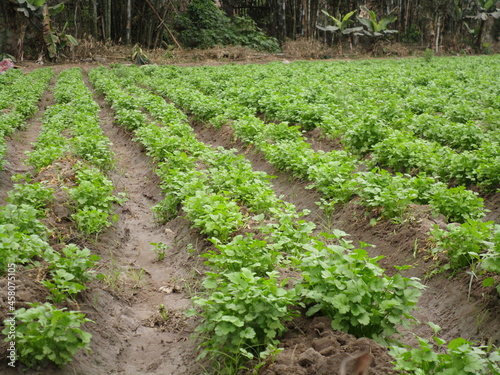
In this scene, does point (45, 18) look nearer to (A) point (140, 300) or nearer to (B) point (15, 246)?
(A) point (140, 300)

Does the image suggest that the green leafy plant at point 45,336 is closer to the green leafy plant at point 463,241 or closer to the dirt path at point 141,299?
the dirt path at point 141,299

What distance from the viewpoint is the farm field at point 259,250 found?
3.88 m

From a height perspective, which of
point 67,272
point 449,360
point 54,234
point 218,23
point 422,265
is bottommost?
point 422,265

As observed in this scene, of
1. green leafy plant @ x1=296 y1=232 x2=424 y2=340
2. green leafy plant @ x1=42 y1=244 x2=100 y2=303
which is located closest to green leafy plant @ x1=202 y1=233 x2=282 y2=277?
green leafy plant @ x1=296 y1=232 x2=424 y2=340

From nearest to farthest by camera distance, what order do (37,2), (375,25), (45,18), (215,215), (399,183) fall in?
(215,215) → (399,183) → (37,2) → (45,18) → (375,25)

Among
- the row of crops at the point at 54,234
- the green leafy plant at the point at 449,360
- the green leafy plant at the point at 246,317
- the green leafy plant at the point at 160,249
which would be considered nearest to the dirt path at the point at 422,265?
the green leafy plant at the point at 449,360

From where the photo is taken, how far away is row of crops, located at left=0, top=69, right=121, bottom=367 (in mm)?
3750

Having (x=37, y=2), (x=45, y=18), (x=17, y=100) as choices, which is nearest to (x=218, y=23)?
(x=45, y=18)

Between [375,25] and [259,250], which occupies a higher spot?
[375,25]

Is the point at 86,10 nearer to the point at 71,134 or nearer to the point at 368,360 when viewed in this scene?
the point at 71,134

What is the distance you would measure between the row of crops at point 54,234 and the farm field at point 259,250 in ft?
0.08

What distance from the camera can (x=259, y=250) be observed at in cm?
486

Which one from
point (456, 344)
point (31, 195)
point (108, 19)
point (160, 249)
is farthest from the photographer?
point (108, 19)

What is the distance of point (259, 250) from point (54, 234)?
9.57 ft
